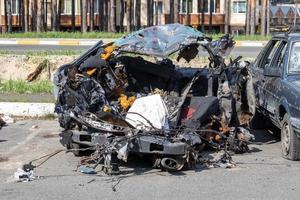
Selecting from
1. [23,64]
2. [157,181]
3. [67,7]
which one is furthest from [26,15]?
[157,181]

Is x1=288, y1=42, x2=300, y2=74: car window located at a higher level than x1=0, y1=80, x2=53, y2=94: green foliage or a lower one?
higher

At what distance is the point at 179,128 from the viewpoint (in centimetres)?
785

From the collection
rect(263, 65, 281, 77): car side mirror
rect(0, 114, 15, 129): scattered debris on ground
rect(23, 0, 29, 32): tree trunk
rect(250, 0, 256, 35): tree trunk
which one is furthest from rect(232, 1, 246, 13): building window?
rect(263, 65, 281, 77): car side mirror

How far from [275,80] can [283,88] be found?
0.50 metres

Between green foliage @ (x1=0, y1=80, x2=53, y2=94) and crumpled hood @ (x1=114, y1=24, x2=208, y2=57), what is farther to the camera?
green foliage @ (x1=0, y1=80, x2=53, y2=94)

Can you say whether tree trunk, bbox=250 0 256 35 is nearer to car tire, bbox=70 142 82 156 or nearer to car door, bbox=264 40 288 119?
car door, bbox=264 40 288 119

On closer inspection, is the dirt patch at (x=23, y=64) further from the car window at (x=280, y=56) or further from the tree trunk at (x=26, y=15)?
the tree trunk at (x=26, y=15)

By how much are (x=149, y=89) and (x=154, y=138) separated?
2051mm

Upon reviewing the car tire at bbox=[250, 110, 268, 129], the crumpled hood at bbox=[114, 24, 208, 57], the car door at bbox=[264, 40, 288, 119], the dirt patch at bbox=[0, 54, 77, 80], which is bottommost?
the car tire at bbox=[250, 110, 268, 129]

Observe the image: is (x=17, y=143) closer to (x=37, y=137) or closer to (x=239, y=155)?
(x=37, y=137)

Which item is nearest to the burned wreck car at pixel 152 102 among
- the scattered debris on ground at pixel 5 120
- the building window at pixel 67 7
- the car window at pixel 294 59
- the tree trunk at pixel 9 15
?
the car window at pixel 294 59

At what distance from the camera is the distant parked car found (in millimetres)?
7672

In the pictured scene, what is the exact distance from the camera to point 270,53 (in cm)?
945

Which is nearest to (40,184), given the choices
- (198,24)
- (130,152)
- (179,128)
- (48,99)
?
(130,152)
